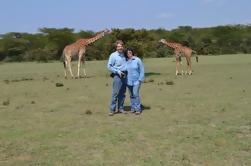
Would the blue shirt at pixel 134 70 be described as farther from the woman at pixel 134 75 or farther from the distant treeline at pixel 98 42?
the distant treeline at pixel 98 42

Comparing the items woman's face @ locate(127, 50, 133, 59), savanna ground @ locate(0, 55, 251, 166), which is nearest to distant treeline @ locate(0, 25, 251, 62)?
savanna ground @ locate(0, 55, 251, 166)

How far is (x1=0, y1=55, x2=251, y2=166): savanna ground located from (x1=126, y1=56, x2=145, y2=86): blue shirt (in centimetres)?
84

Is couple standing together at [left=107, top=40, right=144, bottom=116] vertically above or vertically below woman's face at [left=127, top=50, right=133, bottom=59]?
below

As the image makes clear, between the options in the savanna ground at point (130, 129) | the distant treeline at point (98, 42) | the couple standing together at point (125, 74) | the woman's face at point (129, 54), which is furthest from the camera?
the distant treeline at point (98, 42)

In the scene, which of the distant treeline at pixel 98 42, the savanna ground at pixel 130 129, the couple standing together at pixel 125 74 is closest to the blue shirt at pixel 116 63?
the couple standing together at pixel 125 74

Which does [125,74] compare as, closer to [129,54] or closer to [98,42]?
[129,54]

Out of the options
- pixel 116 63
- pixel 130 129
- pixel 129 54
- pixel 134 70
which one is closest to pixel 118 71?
pixel 116 63

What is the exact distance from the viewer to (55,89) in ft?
63.2

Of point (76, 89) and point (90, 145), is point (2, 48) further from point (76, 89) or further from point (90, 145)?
point (90, 145)

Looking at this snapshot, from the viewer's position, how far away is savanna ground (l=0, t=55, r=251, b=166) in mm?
8273

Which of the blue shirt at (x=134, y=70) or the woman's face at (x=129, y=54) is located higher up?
the woman's face at (x=129, y=54)

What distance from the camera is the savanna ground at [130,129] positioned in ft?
27.1

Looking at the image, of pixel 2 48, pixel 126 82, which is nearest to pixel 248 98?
pixel 126 82

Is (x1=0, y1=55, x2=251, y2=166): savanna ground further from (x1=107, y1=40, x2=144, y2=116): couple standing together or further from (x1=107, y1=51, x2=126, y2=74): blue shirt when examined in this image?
(x1=107, y1=51, x2=126, y2=74): blue shirt
